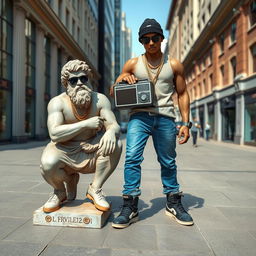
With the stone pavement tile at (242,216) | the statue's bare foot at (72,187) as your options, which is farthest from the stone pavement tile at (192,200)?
the statue's bare foot at (72,187)

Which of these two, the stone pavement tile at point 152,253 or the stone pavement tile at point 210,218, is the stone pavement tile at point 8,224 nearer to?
the stone pavement tile at point 152,253

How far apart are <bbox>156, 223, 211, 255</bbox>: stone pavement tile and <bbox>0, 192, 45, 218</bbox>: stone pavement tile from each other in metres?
1.52

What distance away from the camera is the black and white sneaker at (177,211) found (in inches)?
104

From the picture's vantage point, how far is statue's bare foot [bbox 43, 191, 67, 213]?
2600mm

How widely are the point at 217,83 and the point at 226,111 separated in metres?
2.76

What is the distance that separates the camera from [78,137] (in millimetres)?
2680

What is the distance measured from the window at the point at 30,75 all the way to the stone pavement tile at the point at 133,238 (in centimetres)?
1487

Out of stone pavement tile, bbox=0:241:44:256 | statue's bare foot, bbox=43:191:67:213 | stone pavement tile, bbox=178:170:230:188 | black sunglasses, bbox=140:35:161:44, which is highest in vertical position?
black sunglasses, bbox=140:35:161:44

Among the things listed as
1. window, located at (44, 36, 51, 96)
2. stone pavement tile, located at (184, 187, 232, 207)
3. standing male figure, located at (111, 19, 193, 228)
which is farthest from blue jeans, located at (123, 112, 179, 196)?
window, located at (44, 36, 51, 96)

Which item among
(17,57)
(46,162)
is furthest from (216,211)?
(17,57)

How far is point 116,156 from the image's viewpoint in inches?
105

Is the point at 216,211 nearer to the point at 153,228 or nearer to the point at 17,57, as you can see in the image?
the point at 153,228

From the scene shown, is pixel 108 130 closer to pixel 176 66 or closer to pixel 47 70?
pixel 176 66

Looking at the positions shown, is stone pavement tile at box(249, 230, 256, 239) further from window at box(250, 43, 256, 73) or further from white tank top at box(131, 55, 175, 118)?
window at box(250, 43, 256, 73)
